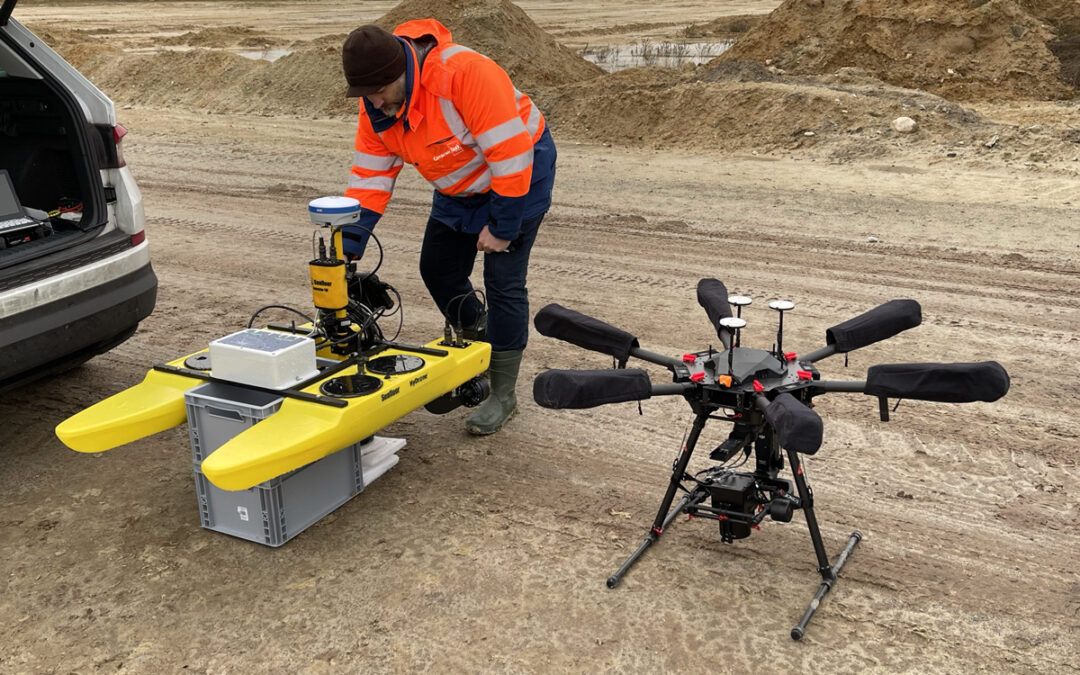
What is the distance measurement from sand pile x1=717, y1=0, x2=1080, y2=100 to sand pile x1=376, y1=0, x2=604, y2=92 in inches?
135

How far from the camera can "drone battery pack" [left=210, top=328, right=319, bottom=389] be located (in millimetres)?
3598

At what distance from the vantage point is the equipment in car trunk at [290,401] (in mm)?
3344

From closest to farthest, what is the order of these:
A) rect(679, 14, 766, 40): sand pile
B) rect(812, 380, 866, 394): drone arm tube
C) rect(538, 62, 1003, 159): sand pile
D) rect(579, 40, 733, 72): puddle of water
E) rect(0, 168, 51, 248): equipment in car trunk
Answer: rect(812, 380, 866, 394): drone arm tube, rect(0, 168, 51, 248): equipment in car trunk, rect(538, 62, 1003, 159): sand pile, rect(579, 40, 733, 72): puddle of water, rect(679, 14, 766, 40): sand pile

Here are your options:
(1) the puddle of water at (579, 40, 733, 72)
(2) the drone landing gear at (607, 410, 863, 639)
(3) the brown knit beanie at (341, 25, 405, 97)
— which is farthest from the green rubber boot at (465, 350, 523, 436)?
(1) the puddle of water at (579, 40, 733, 72)

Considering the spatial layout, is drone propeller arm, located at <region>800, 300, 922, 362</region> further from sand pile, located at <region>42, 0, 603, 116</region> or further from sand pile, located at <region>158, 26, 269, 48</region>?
sand pile, located at <region>158, 26, 269, 48</region>

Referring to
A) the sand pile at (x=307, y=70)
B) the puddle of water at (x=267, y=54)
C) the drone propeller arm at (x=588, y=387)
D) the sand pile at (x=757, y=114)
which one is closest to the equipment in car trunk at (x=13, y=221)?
the drone propeller arm at (x=588, y=387)

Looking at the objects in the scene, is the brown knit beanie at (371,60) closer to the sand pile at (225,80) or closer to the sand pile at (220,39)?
the sand pile at (225,80)

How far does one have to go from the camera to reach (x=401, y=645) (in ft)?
10.2

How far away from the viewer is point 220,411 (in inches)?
141

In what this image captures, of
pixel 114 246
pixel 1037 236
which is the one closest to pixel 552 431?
pixel 114 246

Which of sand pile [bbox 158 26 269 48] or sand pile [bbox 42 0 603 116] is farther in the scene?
sand pile [bbox 158 26 269 48]

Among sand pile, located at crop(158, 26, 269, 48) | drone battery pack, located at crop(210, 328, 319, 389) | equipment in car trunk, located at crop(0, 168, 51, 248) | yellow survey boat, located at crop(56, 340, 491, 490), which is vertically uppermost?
sand pile, located at crop(158, 26, 269, 48)

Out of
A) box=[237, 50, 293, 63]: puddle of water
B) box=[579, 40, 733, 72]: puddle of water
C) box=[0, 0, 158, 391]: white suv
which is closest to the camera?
box=[0, 0, 158, 391]: white suv

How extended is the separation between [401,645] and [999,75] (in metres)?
17.1
